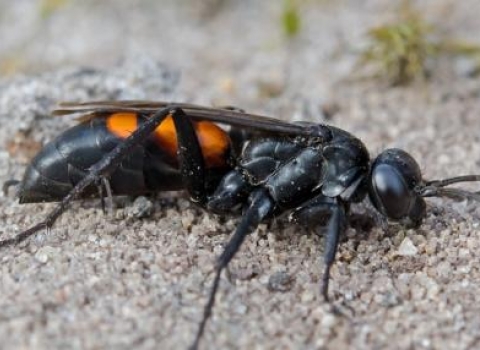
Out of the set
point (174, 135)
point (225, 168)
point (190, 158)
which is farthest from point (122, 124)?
point (225, 168)

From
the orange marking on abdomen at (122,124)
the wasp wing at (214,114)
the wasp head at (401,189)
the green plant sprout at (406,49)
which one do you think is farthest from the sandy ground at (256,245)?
the wasp wing at (214,114)

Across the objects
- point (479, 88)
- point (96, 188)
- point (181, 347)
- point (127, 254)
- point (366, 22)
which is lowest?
point (181, 347)

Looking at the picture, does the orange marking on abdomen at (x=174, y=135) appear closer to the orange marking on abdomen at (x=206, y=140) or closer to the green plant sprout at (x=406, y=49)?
the orange marking on abdomen at (x=206, y=140)

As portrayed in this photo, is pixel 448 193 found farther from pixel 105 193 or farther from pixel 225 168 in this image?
pixel 105 193

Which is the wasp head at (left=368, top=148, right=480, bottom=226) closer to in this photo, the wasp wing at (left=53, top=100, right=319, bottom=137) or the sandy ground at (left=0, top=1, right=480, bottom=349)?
the sandy ground at (left=0, top=1, right=480, bottom=349)

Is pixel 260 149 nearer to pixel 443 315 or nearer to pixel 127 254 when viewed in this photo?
pixel 127 254

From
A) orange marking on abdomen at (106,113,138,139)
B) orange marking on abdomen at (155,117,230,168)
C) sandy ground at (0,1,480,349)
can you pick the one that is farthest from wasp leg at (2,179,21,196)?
orange marking on abdomen at (155,117,230,168)

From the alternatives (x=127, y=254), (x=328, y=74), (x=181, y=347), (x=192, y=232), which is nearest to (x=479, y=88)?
(x=328, y=74)
